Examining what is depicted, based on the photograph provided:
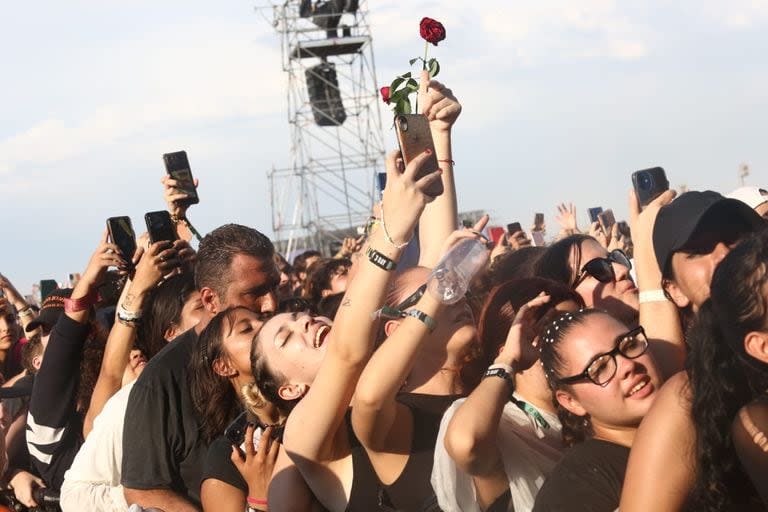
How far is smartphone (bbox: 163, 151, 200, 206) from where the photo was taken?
5.87 metres

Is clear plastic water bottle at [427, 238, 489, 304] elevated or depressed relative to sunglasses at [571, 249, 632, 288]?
elevated

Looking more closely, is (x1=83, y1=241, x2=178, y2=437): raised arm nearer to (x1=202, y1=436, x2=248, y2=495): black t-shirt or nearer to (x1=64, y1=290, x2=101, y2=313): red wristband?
(x1=64, y1=290, x2=101, y2=313): red wristband

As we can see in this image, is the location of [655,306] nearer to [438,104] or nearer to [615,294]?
[615,294]

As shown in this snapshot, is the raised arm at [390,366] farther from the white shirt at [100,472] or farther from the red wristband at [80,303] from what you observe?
the red wristband at [80,303]

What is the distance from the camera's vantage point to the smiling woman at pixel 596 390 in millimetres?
3002

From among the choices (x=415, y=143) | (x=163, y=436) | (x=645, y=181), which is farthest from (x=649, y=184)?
(x=163, y=436)

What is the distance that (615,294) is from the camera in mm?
4496

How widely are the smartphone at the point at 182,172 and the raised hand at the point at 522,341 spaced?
2.77 meters

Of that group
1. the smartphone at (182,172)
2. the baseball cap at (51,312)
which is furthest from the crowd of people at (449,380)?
the baseball cap at (51,312)

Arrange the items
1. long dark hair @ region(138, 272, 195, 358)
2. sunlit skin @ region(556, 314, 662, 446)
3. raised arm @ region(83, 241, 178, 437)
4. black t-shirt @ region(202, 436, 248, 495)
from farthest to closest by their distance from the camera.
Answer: long dark hair @ region(138, 272, 195, 358), raised arm @ region(83, 241, 178, 437), black t-shirt @ region(202, 436, 248, 495), sunlit skin @ region(556, 314, 662, 446)

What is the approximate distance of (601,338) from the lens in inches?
126

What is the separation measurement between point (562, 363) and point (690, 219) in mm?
612

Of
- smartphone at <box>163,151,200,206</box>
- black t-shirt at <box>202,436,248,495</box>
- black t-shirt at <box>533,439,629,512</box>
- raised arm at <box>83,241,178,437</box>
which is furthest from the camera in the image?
smartphone at <box>163,151,200,206</box>

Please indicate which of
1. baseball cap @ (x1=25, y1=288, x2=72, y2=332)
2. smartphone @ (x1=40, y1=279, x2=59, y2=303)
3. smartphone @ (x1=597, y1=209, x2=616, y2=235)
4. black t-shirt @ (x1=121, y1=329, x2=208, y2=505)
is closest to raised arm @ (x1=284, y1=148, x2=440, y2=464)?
black t-shirt @ (x1=121, y1=329, x2=208, y2=505)
